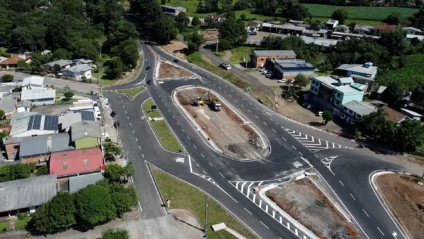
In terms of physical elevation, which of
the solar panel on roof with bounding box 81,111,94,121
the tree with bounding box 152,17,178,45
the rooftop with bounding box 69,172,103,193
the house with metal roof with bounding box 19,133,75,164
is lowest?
the rooftop with bounding box 69,172,103,193

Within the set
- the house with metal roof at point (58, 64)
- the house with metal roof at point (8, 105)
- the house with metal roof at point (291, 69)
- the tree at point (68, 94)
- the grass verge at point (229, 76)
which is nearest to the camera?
the house with metal roof at point (8, 105)

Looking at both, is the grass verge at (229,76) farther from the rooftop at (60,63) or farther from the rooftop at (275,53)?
the rooftop at (60,63)

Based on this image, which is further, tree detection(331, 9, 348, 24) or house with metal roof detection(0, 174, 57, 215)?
tree detection(331, 9, 348, 24)

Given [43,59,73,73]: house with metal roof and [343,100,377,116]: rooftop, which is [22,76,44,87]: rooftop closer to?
[43,59,73,73]: house with metal roof

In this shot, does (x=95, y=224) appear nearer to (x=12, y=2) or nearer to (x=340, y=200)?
(x=340, y=200)

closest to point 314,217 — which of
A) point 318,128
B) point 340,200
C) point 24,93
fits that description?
point 340,200

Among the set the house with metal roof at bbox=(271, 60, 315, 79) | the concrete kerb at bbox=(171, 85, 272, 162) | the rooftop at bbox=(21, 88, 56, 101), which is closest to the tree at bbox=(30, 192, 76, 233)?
the concrete kerb at bbox=(171, 85, 272, 162)

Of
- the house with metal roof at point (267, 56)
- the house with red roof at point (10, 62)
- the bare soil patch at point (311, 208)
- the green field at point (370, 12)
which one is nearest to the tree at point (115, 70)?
the house with red roof at point (10, 62)
